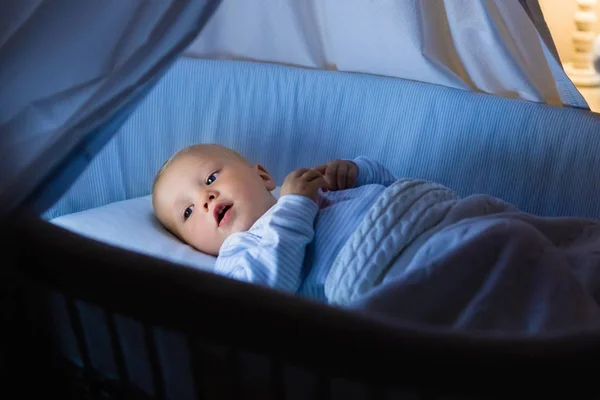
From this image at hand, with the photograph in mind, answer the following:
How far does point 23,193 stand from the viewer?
78 cm

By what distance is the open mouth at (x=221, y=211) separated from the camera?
1252 mm

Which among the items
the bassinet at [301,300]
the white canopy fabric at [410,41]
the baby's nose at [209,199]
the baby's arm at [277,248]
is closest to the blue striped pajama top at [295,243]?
the baby's arm at [277,248]

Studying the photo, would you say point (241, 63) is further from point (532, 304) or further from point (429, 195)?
point (532, 304)

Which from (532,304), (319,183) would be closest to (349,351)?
(532,304)

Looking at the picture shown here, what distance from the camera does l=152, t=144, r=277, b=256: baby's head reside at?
1254 mm

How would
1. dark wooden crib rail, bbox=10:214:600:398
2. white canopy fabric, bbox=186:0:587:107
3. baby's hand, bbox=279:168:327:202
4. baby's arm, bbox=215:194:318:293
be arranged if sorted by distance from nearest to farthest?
dark wooden crib rail, bbox=10:214:600:398 → baby's arm, bbox=215:194:318:293 → baby's hand, bbox=279:168:327:202 → white canopy fabric, bbox=186:0:587:107

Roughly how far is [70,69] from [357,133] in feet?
2.90

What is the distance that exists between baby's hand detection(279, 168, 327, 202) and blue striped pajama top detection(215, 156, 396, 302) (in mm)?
25

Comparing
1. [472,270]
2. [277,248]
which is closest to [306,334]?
[472,270]

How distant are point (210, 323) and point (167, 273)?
66 millimetres

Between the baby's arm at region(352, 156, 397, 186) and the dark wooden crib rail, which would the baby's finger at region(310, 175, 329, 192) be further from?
the dark wooden crib rail

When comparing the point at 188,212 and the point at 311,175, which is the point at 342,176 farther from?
the point at 188,212

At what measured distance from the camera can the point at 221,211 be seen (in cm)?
126

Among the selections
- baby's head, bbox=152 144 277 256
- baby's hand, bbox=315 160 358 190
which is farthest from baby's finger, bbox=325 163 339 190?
baby's head, bbox=152 144 277 256
